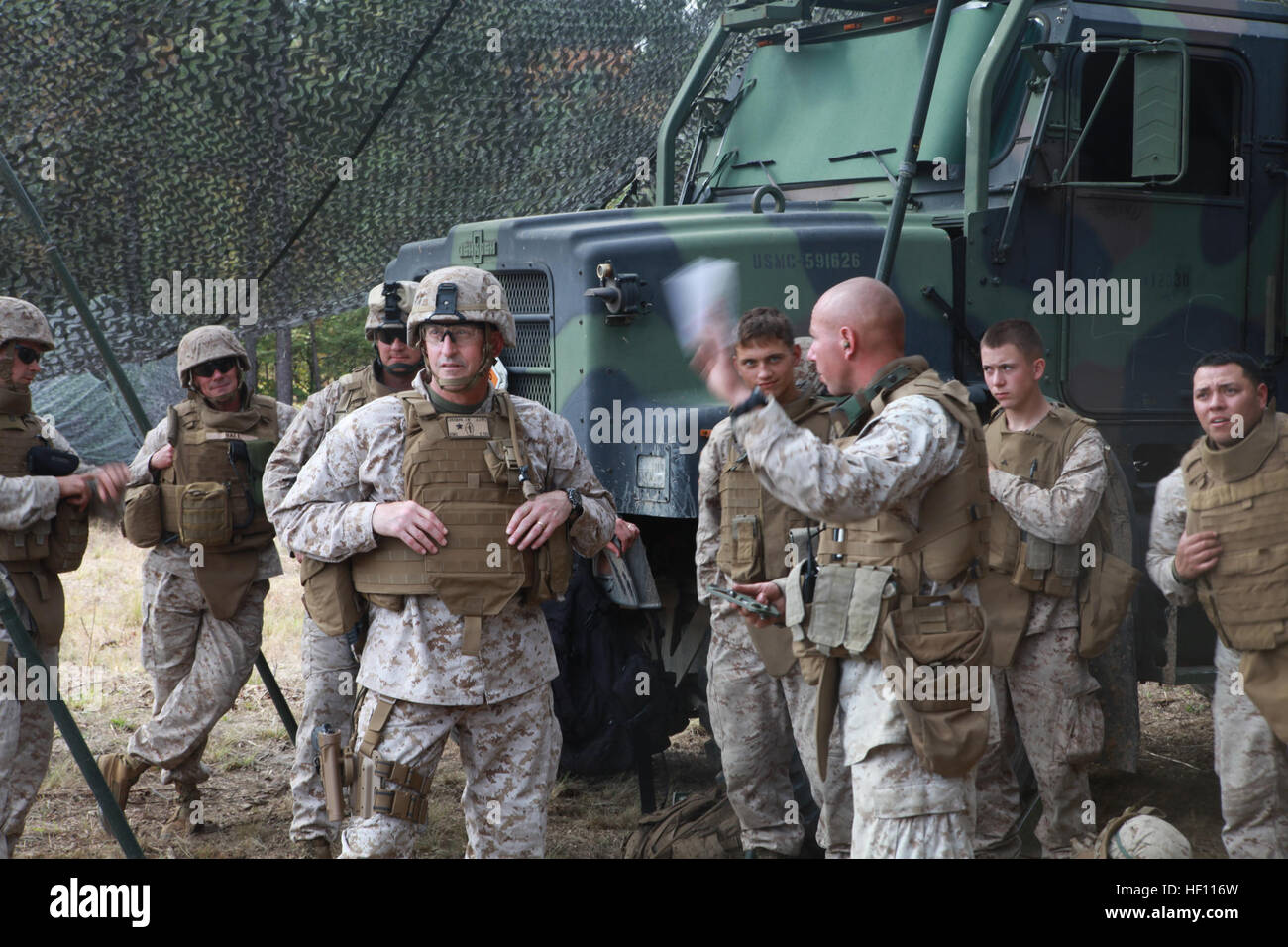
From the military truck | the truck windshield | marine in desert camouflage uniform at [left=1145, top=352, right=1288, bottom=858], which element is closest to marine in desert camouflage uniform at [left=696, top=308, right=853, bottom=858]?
the military truck

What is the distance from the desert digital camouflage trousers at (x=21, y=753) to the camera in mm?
4023

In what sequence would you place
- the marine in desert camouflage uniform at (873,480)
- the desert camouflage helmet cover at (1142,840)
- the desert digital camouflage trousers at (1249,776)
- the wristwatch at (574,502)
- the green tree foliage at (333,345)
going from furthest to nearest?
1. the green tree foliage at (333,345)
2. the desert digital camouflage trousers at (1249,776)
3. the desert camouflage helmet cover at (1142,840)
4. the wristwatch at (574,502)
5. the marine in desert camouflage uniform at (873,480)

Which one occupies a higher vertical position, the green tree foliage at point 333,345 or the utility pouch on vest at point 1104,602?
the green tree foliage at point 333,345

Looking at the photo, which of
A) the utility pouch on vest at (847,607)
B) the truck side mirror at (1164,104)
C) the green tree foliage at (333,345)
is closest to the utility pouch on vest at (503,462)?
the utility pouch on vest at (847,607)

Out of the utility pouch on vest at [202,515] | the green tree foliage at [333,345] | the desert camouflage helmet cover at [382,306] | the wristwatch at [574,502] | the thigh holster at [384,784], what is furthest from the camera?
the green tree foliage at [333,345]

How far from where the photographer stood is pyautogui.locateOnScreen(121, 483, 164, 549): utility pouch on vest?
16.4 feet

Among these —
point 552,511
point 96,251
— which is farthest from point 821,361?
point 96,251

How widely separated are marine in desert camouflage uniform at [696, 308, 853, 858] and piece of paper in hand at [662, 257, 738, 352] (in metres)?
0.46

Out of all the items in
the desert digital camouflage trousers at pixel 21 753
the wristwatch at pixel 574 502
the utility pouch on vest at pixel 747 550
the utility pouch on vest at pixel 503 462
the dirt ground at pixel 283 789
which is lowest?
the dirt ground at pixel 283 789

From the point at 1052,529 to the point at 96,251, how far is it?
7175mm

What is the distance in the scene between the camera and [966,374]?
489 centimetres

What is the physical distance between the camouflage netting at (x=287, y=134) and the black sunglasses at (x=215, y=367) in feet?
14.1

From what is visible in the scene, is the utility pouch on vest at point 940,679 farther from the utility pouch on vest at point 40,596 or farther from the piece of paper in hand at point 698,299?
the utility pouch on vest at point 40,596

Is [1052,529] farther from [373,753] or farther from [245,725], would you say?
[245,725]
